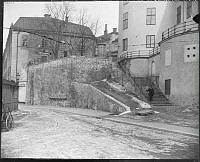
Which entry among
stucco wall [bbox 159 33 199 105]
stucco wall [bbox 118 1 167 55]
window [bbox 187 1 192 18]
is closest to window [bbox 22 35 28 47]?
stucco wall [bbox 118 1 167 55]

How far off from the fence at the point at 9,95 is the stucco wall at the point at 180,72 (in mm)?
1231

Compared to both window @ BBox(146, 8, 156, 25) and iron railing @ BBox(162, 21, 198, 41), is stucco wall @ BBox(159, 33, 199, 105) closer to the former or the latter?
iron railing @ BBox(162, 21, 198, 41)

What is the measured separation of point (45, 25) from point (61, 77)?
1.54ft

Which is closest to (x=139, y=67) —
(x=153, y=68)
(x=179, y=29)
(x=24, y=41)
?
(x=153, y=68)

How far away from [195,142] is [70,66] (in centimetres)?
121

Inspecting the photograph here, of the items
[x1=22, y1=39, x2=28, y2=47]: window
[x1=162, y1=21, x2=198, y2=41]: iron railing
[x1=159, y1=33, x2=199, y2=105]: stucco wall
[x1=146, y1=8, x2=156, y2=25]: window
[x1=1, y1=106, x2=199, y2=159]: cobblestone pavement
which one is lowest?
[x1=1, y1=106, x2=199, y2=159]: cobblestone pavement

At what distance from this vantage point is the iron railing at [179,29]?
2.25 meters

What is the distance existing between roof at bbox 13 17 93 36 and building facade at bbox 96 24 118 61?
0.12 meters

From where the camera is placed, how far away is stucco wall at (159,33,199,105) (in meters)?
2.26

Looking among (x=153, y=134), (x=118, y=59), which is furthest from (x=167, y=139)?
(x=118, y=59)

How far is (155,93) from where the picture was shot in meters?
2.35

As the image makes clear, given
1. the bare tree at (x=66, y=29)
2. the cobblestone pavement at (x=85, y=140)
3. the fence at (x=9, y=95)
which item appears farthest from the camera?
the bare tree at (x=66, y=29)

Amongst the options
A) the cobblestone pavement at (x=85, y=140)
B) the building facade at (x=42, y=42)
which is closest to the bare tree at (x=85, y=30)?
the building facade at (x=42, y=42)

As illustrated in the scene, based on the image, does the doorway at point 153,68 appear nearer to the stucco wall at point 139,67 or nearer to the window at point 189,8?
the stucco wall at point 139,67
